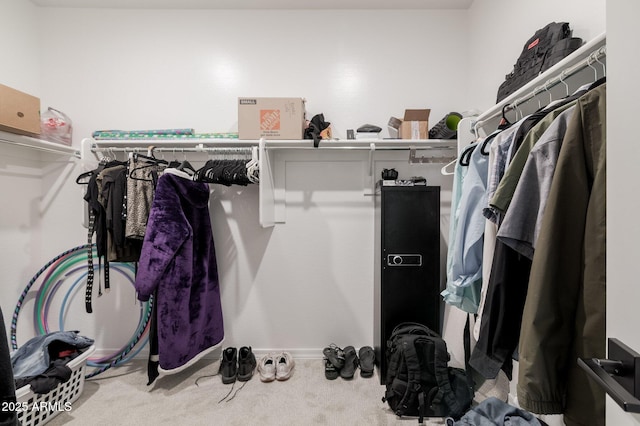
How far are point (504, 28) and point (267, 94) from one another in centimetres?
167

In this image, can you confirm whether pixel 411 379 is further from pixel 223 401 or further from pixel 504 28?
pixel 504 28

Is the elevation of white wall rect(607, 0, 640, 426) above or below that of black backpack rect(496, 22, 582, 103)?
below

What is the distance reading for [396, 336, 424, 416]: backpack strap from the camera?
58.6 inches

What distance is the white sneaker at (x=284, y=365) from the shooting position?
183cm

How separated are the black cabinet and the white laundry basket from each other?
77.3 inches

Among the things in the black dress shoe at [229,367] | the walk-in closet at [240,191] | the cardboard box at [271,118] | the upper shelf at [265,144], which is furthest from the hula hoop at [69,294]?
the cardboard box at [271,118]

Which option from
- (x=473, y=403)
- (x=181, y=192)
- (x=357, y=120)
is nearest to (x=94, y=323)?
(x=181, y=192)

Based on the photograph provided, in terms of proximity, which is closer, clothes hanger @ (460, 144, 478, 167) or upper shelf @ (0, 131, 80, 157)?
clothes hanger @ (460, 144, 478, 167)

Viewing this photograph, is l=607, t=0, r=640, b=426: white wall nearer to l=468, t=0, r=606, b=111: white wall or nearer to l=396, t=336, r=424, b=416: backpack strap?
l=468, t=0, r=606, b=111: white wall

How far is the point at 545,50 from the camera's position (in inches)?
44.6

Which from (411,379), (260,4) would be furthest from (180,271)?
(260,4)

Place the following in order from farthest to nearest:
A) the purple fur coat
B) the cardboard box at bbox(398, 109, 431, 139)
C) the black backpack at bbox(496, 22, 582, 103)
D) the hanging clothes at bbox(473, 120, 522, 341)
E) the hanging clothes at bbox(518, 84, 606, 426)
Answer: the cardboard box at bbox(398, 109, 431, 139), the purple fur coat, the black backpack at bbox(496, 22, 582, 103), the hanging clothes at bbox(473, 120, 522, 341), the hanging clothes at bbox(518, 84, 606, 426)

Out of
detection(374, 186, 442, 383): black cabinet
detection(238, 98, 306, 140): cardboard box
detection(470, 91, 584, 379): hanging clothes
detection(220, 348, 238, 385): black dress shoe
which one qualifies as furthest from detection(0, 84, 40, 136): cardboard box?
detection(470, 91, 584, 379): hanging clothes

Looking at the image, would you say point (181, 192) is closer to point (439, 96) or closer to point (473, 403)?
point (439, 96)
